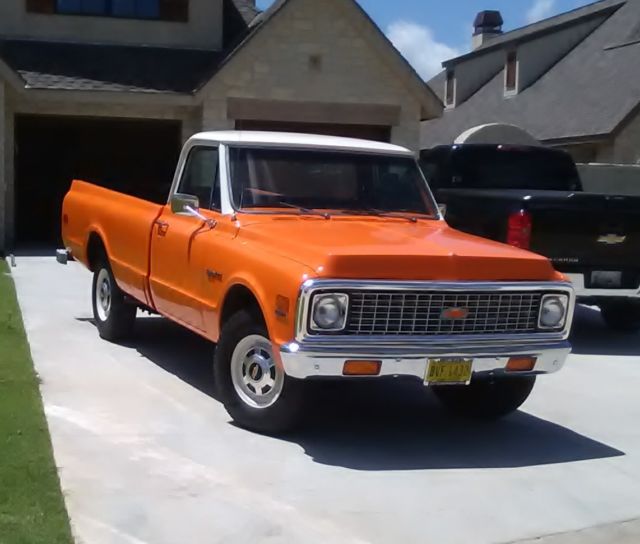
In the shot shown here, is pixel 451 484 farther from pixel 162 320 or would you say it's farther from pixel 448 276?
pixel 162 320

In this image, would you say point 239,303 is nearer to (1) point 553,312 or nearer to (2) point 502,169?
(1) point 553,312

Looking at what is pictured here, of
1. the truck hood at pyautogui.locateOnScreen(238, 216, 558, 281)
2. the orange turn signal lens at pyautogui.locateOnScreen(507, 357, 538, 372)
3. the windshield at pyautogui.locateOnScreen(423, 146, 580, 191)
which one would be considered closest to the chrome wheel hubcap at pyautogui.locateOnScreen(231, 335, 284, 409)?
the truck hood at pyautogui.locateOnScreen(238, 216, 558, 281)

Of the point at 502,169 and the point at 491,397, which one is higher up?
→ the point at 502,169

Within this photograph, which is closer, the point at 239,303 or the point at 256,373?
the point at 256,373

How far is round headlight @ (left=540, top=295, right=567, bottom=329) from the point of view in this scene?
712 cm

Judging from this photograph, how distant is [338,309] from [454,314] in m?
0.80

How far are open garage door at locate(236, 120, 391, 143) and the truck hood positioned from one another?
11.3 meters

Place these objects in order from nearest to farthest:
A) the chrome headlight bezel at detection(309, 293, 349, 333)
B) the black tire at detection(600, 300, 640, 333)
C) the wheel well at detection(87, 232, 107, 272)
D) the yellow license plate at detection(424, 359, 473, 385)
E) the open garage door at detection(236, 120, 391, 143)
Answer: the chrome headlight bezel at detection(309, 293, 349, 333) < the yellow license plate at detection(424, 359, 473, 385) < the wheel well at detection(87, 232, 107, 272) < the black tire at detection(600, 300, 640, 333) < the open garage door at detection(236, 120, 391, 143)

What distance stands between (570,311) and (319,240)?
1.76 meters

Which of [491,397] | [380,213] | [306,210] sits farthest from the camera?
[380,213]

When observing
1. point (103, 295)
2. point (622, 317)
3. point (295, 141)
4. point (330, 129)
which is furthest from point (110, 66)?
point (295, 141)

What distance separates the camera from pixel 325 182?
830 centimetres

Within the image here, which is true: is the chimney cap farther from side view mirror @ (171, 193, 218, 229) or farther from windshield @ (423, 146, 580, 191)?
side view mirror @ (171, 193, 218, 229)

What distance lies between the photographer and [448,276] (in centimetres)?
Result: 678
